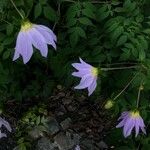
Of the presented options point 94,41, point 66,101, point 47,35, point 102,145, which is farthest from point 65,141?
point 47,35

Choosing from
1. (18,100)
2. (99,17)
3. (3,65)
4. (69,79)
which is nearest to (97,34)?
(99,17)

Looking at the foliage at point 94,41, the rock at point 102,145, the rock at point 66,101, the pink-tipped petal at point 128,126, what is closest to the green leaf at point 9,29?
the foliage at point 94,41

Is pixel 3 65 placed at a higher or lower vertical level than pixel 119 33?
lower

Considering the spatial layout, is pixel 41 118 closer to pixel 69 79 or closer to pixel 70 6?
pixel 69 79

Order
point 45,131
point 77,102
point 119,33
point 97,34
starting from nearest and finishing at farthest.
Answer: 1. point 119,33
2. point 97,34
3. point 45,131
4. point 77,102

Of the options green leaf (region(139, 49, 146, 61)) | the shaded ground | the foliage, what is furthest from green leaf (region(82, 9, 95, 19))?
the shaded ground

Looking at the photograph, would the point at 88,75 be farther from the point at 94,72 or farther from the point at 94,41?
the point at 94,41

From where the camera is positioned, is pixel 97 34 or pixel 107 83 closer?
pixel 97 34

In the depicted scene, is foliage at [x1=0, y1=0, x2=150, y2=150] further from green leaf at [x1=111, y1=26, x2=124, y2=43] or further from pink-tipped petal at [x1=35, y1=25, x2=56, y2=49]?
pink-tipped petal at [x1=35, y1=25, x2=56, y2=49]
